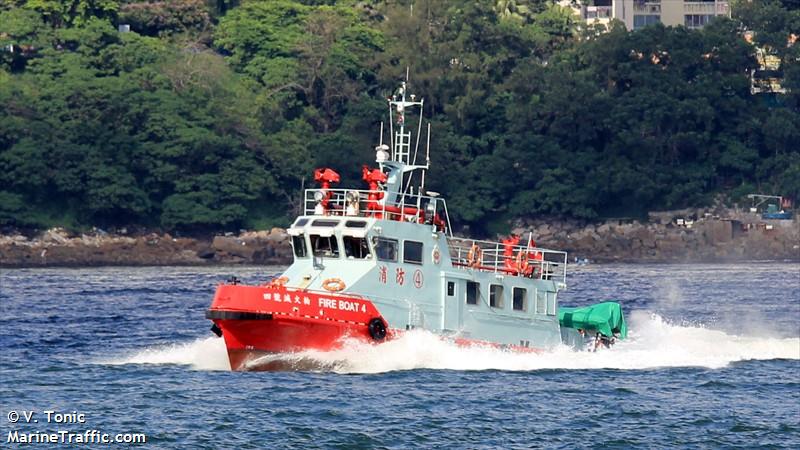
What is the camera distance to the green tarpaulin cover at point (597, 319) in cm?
5016

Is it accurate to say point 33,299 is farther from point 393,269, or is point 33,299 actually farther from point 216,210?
point 216,210

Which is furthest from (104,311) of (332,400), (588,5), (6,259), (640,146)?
(588,5)

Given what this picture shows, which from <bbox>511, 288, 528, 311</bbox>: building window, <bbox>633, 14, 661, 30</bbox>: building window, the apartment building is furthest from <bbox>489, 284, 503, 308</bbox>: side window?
<bbox>633, 14, 661, 30</bbox>: building window

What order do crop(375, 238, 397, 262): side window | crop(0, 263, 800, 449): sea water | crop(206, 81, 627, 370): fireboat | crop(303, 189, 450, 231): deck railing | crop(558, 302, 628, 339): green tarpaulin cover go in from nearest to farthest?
crop(0, 263, 800, 449): sea water < crop(206, 81, 627, 370): fireboat < crop(375, 238, 397, 262): side window < crop(303, 189, 450, 231): deck railing < crop(558, 302, 628, 339): green tarpaulin cover

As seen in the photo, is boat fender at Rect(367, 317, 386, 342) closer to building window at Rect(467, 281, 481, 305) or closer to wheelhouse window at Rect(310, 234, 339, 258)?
wheelhouse window at Rect(310, 234, 339, 258)

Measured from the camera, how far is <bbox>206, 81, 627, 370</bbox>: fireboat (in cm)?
4288

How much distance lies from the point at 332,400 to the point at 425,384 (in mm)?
3308

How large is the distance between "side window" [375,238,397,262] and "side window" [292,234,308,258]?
1.91 metres

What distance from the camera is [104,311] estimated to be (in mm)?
67625

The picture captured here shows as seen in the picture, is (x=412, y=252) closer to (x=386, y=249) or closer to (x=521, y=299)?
(x=386, y=249)

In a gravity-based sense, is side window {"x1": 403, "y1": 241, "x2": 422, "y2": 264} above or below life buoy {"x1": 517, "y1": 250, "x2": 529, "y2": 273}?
above

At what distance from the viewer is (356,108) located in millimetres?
129125

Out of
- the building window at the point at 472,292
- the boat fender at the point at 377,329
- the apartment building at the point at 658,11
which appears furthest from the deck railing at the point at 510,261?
the apartment building at the point at 658,11

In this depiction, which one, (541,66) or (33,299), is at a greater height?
(541,66)
